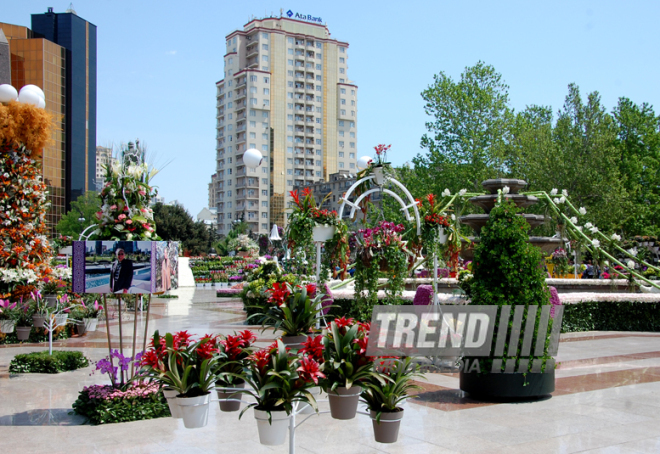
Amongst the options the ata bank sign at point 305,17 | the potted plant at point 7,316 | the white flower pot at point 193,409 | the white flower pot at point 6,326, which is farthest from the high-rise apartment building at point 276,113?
the white flower pot at point 193,409

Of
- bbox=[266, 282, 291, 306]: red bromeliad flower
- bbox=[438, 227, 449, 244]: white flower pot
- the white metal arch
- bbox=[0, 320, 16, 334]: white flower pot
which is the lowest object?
bbox=[0, 320, 16, 334]: white flower pot

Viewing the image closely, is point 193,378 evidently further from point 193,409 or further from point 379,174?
point 379,174

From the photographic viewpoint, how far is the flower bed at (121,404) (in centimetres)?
660

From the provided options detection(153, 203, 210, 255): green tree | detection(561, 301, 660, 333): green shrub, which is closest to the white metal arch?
detection(561, 301, 660, 333): green shrub

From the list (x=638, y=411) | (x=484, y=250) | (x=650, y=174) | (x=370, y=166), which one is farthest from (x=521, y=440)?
(x=650, y=174)

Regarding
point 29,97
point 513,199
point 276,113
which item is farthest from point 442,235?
point 276,113

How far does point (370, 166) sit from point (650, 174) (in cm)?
3186

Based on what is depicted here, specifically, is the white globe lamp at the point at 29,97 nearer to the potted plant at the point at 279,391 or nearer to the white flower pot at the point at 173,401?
the white flower pot at the point at 173,401

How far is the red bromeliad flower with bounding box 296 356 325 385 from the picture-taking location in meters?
3.88

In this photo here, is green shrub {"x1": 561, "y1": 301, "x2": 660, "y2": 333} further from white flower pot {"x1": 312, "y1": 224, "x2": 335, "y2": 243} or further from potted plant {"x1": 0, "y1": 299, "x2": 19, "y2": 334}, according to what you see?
potted plant {"x1": 0, "y1": 299, "x2": 19, "y2": 334}

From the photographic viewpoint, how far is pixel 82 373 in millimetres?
9797

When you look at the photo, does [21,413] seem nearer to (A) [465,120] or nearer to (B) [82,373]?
(B) [82,373]

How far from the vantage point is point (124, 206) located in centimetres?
705

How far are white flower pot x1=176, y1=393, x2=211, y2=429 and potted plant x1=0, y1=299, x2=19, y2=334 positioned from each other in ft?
30.9
